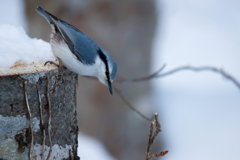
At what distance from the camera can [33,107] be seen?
3.73ft

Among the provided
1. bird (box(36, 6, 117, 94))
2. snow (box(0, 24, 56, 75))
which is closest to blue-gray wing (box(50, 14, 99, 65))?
bird (box(36, 6, 117, 94))

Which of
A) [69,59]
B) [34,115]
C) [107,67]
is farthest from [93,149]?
[34,115]

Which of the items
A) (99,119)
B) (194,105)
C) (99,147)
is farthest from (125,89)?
(194,105)

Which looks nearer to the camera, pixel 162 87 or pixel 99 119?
pixel 99 119

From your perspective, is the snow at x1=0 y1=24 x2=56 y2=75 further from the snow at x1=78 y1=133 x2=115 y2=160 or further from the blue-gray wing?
the snow at x1=78 y1=133 x2=115 y2=160

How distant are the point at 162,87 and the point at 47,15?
478 centimetres

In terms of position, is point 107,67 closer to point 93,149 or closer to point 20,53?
point 20,53

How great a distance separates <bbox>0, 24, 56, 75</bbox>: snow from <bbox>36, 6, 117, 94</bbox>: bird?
75 mm

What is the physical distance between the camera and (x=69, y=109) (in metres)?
1.29

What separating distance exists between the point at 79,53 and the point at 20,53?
294 mm

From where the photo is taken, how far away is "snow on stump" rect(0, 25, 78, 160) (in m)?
1.09

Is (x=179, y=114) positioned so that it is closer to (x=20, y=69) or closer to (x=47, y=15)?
(x=47, y=15)

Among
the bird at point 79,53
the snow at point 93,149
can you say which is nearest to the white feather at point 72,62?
the bird at point 79,53

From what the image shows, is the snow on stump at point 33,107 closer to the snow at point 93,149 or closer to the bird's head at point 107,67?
the bird's head at point 107,67
